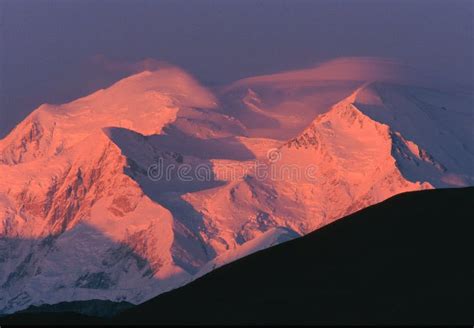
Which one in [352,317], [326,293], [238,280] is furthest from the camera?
[238,280]

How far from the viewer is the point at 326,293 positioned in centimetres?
13138

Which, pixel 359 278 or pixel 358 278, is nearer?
pixel 359 278

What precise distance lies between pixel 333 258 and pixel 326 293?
39.9 ft

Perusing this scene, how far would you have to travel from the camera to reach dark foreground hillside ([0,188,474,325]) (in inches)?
4897

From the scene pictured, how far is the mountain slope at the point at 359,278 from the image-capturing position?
124 m

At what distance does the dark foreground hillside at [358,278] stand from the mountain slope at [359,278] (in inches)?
2.9

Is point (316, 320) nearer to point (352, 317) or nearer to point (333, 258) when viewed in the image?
point (352, 317)

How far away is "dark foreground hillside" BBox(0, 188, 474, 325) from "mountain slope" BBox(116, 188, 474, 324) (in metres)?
0.07

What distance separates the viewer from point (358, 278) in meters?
134

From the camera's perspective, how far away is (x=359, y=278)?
133875 millimetres

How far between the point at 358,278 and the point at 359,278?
139mm

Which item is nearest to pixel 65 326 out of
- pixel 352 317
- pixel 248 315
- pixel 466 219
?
pixel 248 315

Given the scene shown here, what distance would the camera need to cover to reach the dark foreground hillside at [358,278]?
124375 mm

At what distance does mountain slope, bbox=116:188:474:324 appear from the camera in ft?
408
